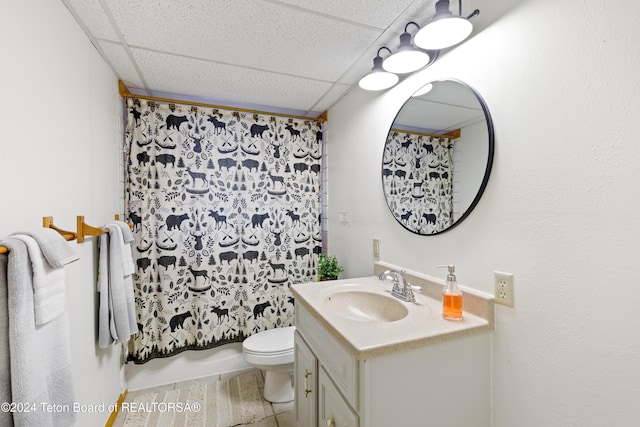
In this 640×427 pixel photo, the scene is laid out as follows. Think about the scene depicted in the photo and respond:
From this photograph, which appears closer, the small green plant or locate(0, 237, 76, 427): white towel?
locate(0, 237, 76, 427): white towel

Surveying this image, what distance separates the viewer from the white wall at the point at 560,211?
0.72m

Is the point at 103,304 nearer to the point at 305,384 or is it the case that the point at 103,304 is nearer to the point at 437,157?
the point at 305,384

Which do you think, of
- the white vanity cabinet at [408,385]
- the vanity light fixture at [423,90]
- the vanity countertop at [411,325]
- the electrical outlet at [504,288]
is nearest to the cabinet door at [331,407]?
the white vanity cabinet at [408,385]

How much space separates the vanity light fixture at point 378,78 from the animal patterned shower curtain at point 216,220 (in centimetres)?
108

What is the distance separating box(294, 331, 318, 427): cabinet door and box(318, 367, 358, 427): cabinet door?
4 centimetres

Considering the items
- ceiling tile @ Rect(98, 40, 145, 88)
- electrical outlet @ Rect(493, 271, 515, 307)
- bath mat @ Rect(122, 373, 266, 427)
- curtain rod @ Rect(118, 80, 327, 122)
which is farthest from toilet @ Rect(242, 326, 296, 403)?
ceiling tile @ Rect(98, 40, 145, 88)

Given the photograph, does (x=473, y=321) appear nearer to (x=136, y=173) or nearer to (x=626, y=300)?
(x=626, y=300)

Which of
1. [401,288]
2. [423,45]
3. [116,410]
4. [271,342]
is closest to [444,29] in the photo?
[423,45]

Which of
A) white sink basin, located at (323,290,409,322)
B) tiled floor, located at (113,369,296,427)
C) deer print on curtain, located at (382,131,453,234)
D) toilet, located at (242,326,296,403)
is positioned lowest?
tiled floor, located at (113,369,296,427)

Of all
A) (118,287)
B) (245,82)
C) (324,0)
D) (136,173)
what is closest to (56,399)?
(118,287)

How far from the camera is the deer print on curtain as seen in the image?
129 centimetres

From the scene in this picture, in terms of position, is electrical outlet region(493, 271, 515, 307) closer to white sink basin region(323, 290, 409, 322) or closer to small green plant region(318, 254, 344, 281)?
white sink basin region(323, 290, 409, 322)

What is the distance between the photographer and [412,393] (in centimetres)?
92

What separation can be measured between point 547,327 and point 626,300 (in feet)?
0.74
